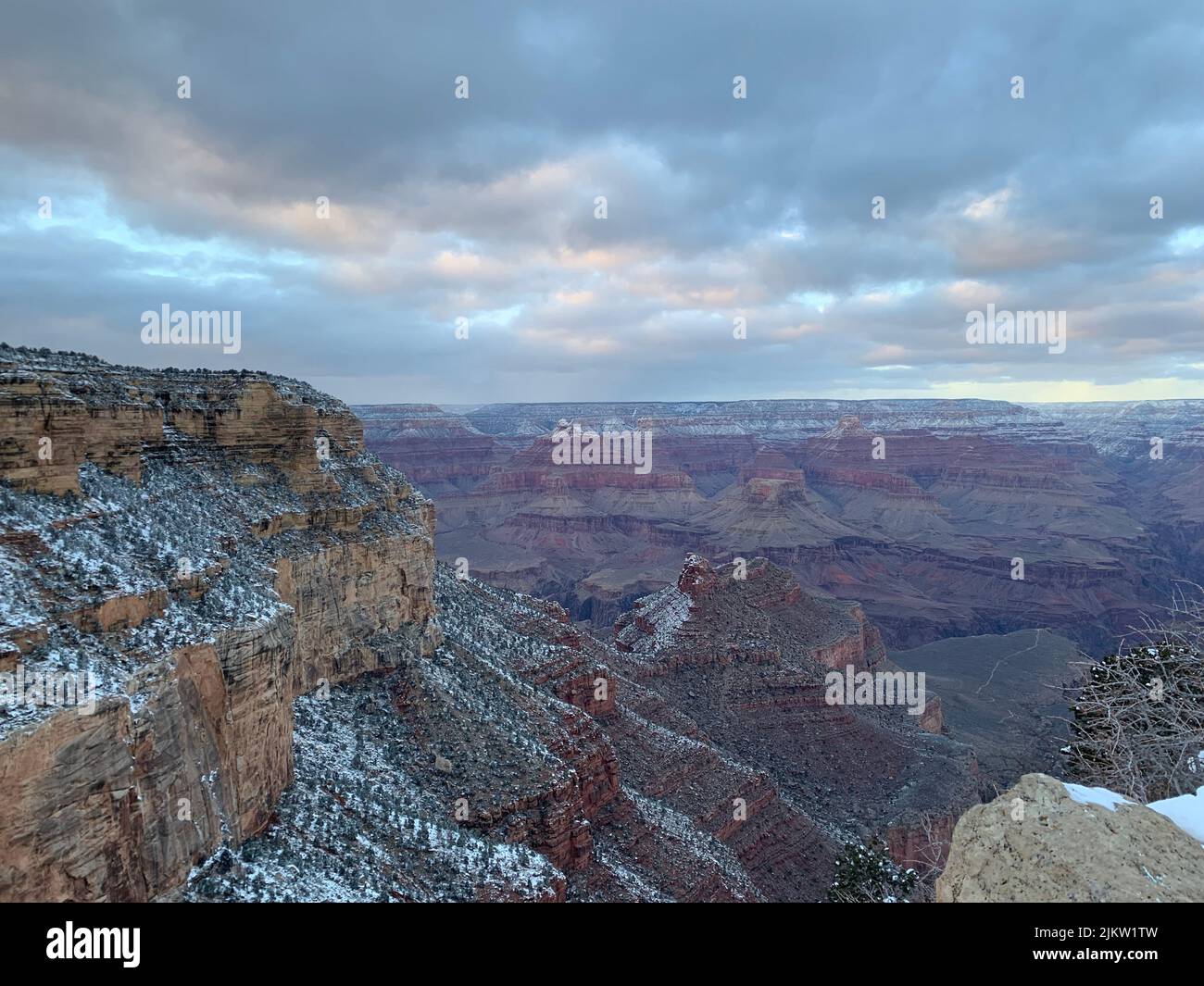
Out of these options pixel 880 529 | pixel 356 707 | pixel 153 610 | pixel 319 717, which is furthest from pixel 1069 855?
pixel 880 529

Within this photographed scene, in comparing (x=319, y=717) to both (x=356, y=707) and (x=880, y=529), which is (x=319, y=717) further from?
(x=880, y=529)

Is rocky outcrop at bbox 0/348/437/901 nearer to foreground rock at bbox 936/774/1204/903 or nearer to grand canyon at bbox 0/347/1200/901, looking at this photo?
grand canyon at bbox 0/347/1200/901

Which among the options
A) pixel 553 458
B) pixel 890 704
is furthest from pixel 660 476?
pixel 890 704

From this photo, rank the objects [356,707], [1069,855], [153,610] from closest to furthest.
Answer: [1069,855], [153,610], [356,707]

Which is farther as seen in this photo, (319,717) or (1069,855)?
(319,717)

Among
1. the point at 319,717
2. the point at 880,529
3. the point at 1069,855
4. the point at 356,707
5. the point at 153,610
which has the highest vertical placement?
the point at 153,610
